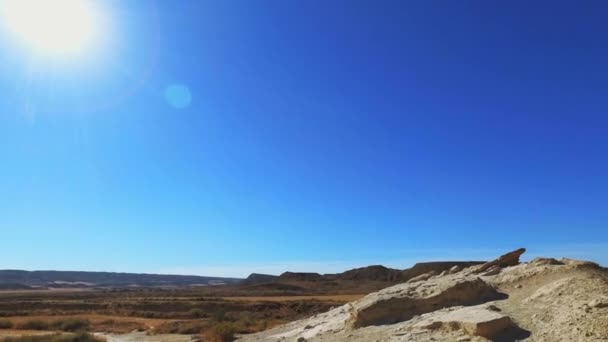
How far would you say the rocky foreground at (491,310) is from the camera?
11938mm

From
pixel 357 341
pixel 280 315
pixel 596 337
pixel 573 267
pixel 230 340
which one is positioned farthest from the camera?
pixel 280 315

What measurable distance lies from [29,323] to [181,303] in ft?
75.0

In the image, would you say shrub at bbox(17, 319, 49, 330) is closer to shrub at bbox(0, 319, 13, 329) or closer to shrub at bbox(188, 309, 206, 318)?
shrub at bbox(0, 319, 13, 329)

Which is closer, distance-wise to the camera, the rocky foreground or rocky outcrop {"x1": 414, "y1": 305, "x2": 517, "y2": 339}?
the rocky foreground

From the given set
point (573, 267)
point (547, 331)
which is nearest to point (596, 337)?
point (547, 331)

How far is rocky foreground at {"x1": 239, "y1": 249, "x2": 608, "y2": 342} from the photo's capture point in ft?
39.2

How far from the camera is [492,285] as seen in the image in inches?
698

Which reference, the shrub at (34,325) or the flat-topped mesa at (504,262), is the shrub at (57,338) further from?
the flat-topped mesa at (504,262)

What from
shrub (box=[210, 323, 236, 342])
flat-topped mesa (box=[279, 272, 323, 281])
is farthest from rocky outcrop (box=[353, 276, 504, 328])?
flat-topped mesa (box=[279, 272, 323, 281])

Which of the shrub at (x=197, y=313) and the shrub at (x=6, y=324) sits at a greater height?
the shrub at (x=197, y=313)

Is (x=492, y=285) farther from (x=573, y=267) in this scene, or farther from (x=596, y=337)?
(x=596, y=337)

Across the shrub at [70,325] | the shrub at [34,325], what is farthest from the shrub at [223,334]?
the shrub at [34,325]

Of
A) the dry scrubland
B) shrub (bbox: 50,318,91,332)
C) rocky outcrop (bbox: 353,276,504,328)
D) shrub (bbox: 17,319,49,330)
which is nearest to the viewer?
rocky outcrop (bbox: 353,276,504,328)

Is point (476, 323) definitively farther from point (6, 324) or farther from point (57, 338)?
point (6, 324)
